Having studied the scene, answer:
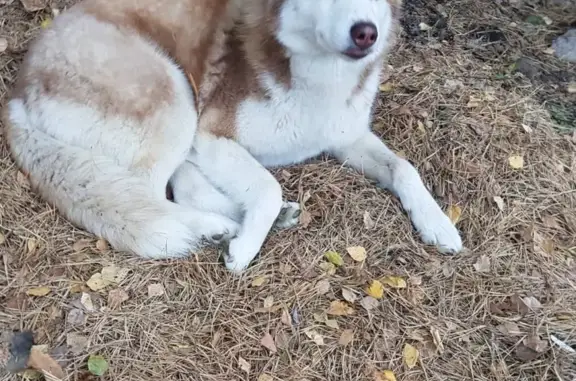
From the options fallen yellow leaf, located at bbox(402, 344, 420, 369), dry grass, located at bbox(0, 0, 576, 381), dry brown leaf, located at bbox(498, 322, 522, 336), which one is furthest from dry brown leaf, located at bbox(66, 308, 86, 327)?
dry brown leaf, located at bbox(498, 322, 522, 336)

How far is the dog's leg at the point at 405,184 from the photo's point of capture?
10.8 ft

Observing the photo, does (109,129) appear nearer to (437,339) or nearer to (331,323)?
(331,323)

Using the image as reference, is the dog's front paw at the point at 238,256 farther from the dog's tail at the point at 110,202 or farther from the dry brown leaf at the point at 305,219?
the dry brown leaf at the point at 305,219

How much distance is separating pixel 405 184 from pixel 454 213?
32 cm

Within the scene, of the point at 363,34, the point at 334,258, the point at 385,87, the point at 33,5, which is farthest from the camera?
the point at 33,5

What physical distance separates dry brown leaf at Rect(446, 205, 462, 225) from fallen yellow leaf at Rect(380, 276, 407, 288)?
21.7 inches

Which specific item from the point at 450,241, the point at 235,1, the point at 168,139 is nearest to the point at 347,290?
the point at 450,241

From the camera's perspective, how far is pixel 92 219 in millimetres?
3051

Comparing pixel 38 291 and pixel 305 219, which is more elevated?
pixel 38 291

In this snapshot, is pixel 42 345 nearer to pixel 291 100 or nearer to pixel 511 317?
pixel 291 100

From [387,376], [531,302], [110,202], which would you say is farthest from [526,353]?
[110,202]

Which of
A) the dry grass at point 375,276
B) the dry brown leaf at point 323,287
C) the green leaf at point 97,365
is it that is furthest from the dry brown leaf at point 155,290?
the dry brown leaf at point 323,287

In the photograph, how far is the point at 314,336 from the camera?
2.86 m

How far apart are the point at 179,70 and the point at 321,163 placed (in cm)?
95
